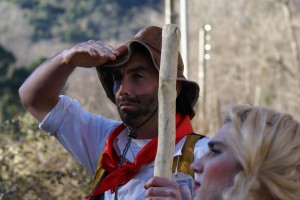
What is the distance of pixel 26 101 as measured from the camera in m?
4.99

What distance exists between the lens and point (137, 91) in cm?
475

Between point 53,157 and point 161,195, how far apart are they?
5696 mm

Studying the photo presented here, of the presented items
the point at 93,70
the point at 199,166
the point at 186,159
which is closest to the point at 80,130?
the point at 186,159

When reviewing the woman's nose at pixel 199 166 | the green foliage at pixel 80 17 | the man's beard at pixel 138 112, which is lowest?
the green foliage at pixel 80 17

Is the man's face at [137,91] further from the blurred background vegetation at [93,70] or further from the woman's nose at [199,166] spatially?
the woman's nose at [199,166]

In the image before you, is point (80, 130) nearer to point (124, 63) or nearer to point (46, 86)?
point (46, 86)

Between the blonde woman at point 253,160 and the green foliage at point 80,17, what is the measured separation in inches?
2232

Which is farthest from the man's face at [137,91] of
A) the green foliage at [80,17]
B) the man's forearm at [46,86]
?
the green foliage at [80,17]

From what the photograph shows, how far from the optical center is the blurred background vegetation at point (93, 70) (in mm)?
8414

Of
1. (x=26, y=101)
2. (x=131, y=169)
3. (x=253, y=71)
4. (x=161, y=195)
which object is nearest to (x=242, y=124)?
(x=161, y=195)

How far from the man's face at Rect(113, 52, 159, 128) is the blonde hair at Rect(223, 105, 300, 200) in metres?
1.46

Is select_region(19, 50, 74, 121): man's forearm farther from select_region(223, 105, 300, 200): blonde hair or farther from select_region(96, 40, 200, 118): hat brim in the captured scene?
select_region(223, 105, 300, 200): blonde hair

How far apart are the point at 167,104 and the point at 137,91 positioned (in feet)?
2.67

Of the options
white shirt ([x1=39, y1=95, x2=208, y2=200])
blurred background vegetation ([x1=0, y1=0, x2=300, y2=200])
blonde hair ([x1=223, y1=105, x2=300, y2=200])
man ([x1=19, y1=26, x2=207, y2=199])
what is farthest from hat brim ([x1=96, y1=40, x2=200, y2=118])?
blonde hair ([x1=223, y1=105, x2=300, y2=200])
